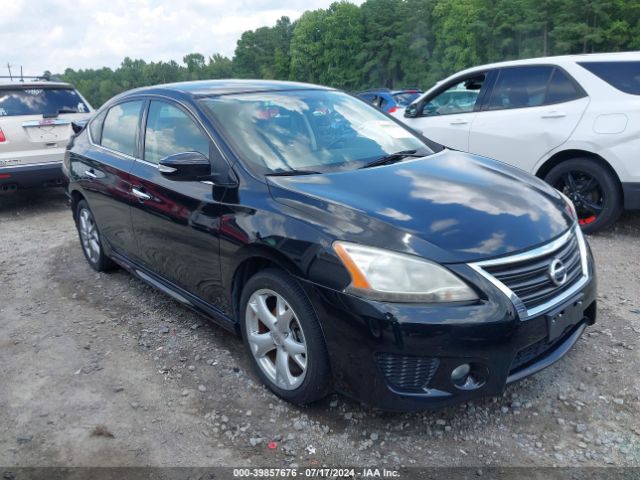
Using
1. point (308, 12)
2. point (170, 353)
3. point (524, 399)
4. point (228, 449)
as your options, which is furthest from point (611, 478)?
point (308, 12)

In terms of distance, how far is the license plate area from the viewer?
2.49 meters

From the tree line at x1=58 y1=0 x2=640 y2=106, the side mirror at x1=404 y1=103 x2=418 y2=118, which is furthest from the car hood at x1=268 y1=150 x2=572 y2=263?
the tree line at x1=58 y1=0 x2=640 y2=106

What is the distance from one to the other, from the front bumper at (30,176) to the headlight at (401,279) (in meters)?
6.20

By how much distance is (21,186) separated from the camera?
721 cm

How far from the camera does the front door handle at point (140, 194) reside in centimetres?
372

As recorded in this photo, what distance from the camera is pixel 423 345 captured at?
2328mm

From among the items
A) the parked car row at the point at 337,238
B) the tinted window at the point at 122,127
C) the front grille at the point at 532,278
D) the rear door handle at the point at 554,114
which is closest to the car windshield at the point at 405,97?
the rear door handle at the point at 554,114

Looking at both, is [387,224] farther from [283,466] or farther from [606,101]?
[606,101]

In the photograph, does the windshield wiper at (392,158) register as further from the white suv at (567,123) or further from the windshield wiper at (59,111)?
the windshield wiper at (59,111)

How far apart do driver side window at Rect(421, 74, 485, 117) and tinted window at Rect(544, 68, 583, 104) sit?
820 mm

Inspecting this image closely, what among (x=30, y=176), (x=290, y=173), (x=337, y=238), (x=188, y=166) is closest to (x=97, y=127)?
(x=188, y=166)

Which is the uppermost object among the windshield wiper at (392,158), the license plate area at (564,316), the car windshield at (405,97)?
the car windshield at (405,97)

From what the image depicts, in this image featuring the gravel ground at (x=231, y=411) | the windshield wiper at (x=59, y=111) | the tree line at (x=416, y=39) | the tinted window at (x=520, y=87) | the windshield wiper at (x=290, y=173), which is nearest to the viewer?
the gravel ground at (x=231, y=411)

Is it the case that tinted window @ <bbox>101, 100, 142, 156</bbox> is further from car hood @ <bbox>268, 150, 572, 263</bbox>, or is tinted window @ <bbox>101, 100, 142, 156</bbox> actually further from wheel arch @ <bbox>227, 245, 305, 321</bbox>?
car hood @ <bbox>268, 150, 572, 263</bbox>
